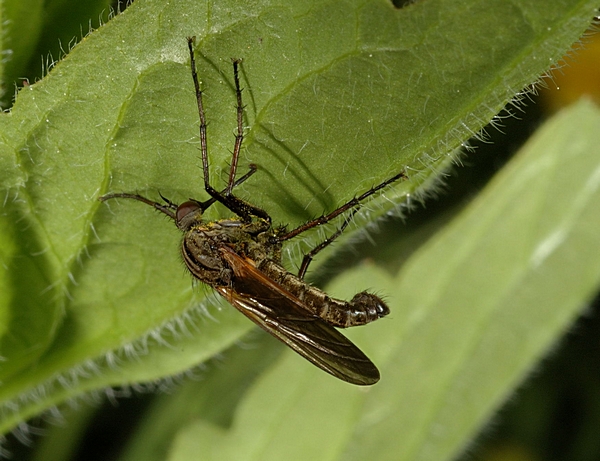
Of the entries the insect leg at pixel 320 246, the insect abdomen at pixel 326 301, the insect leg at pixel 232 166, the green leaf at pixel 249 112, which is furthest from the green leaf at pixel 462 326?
the insect leg at pixel 232 166

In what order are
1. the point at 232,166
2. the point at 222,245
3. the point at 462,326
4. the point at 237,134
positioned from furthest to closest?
the point at 462,326
the point at 222,245
the point at 232,166
the point at 237,134

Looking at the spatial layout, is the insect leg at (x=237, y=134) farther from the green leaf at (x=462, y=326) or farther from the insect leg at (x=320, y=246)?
the green leaf at (x=462, y=326)

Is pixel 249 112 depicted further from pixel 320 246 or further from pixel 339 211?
pixel 320 246

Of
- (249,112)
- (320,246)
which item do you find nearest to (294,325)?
(320,246)

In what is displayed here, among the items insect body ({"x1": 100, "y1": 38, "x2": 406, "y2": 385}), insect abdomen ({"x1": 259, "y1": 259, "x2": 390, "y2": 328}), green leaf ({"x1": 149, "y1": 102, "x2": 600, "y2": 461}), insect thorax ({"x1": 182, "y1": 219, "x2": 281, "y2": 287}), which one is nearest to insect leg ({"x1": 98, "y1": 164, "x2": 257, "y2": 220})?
insect body ({"x1": 100, "y1": 38, "x2": 406, "y2": 385})

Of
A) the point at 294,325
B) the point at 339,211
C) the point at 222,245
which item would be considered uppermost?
the point at 222,245

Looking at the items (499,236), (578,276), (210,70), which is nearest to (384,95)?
(210,70)

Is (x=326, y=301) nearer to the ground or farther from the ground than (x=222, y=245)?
nearer to the ground

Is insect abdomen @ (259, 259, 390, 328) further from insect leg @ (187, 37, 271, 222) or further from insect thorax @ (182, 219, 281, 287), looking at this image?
insect leg @ (187, 37, 271, 222)
